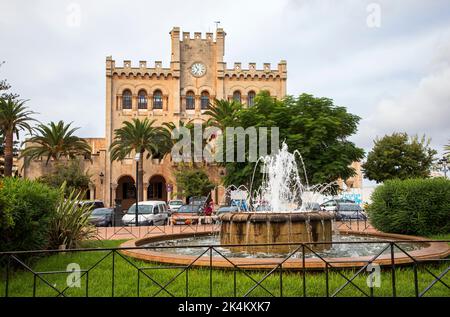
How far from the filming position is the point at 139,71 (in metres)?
47.6

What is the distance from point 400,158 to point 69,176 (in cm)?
3018

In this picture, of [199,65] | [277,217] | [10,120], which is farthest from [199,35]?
[277,217]

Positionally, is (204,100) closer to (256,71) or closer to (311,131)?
(256,71)

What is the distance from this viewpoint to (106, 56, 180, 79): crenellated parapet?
47.1 meters

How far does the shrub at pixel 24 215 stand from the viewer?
8.53 metres

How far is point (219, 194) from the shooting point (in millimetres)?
44938

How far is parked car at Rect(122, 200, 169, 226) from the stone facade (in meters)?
18.8

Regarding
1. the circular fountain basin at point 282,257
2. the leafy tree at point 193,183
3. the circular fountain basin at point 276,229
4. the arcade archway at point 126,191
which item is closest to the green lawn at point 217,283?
the circular fountain basin at point 282,257

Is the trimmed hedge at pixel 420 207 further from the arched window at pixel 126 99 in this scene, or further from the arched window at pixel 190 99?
the arched window at pixel 126 99

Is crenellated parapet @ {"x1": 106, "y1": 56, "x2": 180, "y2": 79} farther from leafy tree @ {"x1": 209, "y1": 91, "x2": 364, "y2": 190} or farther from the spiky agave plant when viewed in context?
the spiky agave plant

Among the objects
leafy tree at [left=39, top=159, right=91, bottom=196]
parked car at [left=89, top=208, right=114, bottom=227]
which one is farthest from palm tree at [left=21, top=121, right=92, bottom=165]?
parked car at [left=89, top=208, right=114, bottom=227]

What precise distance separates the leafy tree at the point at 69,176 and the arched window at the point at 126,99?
902 cm
